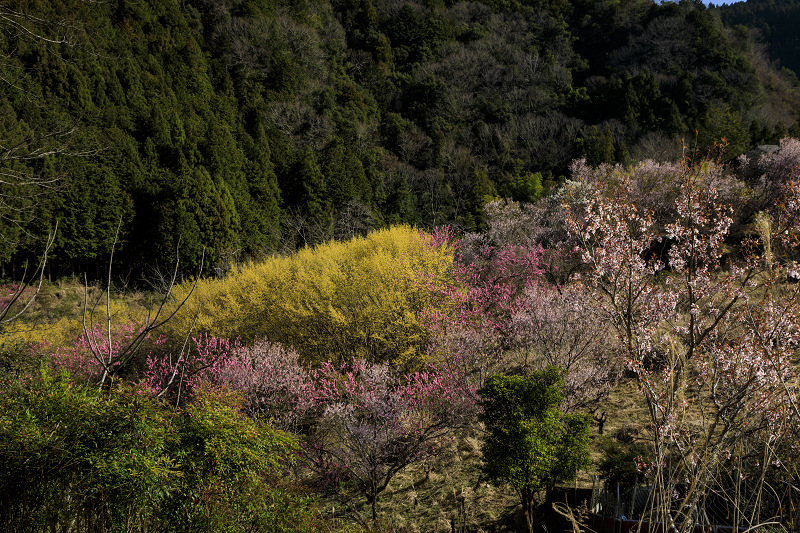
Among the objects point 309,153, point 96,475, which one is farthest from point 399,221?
point 96,475

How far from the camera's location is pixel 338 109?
108 ft

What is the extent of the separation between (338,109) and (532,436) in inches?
1175

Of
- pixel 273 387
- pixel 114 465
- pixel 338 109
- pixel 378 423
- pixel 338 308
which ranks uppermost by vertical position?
pixel 338 109

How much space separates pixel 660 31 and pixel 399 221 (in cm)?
3097

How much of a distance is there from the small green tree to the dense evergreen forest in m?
9.07

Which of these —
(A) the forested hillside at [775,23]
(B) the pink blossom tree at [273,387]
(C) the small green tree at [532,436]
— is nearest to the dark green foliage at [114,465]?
(C) the small green tree at [532,436]

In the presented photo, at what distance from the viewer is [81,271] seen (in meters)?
18.9

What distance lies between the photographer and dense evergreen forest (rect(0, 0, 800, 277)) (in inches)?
741

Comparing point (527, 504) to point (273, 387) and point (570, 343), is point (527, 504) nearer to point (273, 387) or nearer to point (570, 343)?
point (570, 343)

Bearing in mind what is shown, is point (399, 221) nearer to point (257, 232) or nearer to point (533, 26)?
point (257, 232)

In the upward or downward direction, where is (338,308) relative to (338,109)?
downward

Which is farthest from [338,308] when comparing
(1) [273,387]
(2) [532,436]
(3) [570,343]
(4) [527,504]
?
(2) [532,436]

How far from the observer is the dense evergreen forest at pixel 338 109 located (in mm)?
18828

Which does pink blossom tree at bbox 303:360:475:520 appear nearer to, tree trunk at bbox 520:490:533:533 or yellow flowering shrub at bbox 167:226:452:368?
yellow flowering shrub at bbox 167:226:452:368
